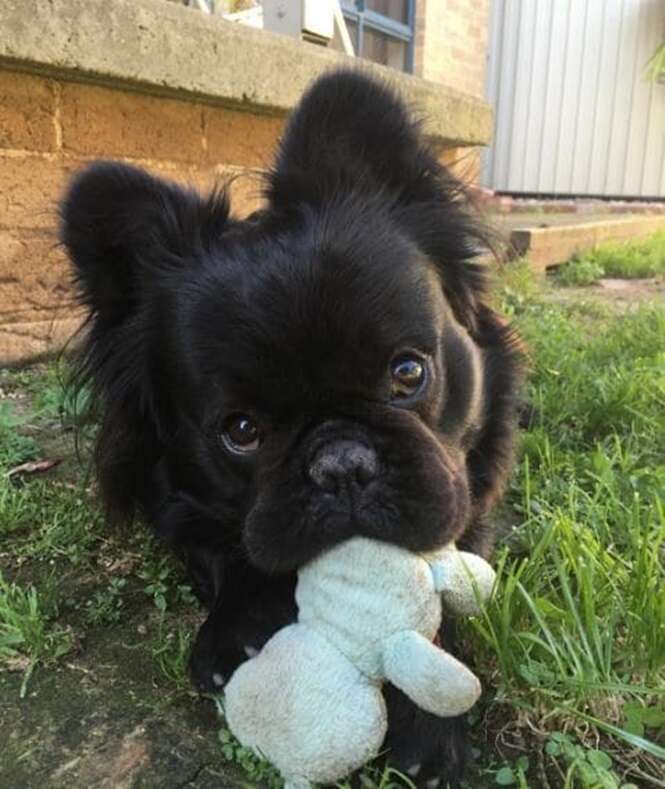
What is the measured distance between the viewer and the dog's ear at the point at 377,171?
195 cm

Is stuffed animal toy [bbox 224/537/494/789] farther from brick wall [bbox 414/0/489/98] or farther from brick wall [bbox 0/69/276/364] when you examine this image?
brick wall [bbox 414/0/489/98]

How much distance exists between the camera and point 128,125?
3.54 meters

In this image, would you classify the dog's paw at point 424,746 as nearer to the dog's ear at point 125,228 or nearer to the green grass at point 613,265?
the dog's ear at point 125,228

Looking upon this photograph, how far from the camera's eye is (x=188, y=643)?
162cm

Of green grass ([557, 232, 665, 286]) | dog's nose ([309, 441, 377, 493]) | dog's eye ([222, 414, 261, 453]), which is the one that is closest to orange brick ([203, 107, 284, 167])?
dog's eye ([222, 414, 261, 453])

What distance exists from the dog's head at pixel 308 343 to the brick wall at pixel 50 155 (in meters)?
1.09

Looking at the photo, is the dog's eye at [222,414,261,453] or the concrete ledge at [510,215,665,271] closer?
the dog's eye at [222,414,261,453]

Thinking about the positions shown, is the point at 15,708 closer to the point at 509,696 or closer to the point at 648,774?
the point at 509,696

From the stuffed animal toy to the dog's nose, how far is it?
0.12m

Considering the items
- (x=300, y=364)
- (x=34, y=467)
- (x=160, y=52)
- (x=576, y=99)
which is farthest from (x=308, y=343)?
(x=576, y=99)

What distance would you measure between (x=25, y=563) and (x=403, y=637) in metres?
1.13

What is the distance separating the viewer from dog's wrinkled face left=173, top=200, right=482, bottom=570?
4.82 ft

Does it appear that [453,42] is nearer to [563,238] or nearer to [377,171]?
[563,238]

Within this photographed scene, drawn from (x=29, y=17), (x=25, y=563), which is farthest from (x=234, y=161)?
(x=25, y=563)
